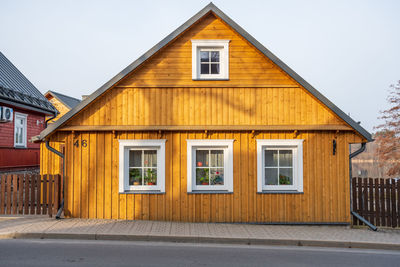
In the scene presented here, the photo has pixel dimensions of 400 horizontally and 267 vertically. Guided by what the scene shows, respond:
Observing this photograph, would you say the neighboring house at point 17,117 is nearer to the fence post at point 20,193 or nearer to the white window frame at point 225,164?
the fence post at point 20,193

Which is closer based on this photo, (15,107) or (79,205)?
(79,205)

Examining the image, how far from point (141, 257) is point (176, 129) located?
423 cm

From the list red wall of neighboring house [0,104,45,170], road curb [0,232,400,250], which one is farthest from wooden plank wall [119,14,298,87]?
red wall of neighboring house [0,104,45,170]

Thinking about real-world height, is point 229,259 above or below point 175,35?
below

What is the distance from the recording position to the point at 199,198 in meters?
10.5

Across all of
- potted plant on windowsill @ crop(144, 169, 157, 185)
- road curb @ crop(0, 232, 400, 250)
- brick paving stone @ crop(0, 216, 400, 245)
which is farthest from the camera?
potted plant on windowsill @ crop(144, 169, 157, 185)

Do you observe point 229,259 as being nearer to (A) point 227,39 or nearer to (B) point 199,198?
(B) point 199,198

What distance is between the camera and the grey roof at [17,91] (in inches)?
635

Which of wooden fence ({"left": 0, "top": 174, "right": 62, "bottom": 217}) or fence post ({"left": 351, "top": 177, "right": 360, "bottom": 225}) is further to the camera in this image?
fence post ({"left": 351, "top": 177, "right": 360, "bottom": 225})

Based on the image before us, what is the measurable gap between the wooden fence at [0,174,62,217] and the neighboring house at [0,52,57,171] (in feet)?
20.9

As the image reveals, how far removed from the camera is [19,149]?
61.9 ft

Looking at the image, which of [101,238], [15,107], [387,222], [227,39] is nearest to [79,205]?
[101,238]

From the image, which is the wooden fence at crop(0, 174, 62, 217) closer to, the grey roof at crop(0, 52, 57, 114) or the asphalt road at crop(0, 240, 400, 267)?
the asphalt road at crop(0, 240, 400, 267)

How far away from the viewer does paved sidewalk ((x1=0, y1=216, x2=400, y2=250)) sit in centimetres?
860
